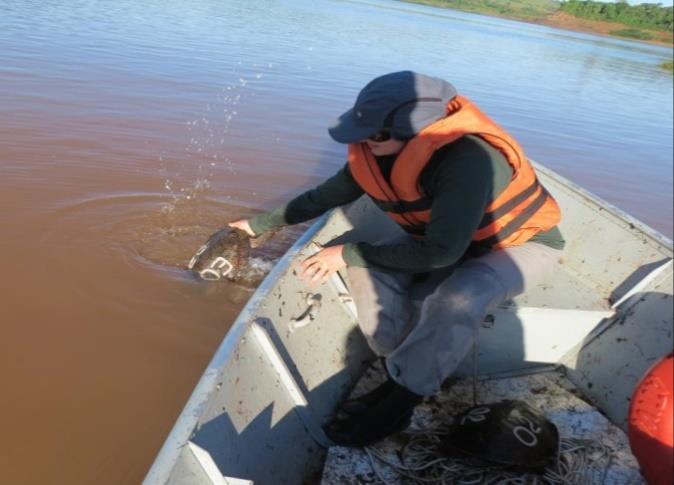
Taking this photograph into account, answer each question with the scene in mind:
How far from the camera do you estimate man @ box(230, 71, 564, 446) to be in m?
2.20

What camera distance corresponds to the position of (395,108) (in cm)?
216

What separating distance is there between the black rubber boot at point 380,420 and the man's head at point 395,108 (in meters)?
1.12

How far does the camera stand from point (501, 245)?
2668 millimetres

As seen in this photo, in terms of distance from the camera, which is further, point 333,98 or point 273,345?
point 333,98

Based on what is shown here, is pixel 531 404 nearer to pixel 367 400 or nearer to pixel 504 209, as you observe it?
pixel 367 400

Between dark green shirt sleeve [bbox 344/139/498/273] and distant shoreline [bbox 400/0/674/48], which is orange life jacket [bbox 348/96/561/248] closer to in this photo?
dark green shirt sleeve [bbox 344/139/498/273]

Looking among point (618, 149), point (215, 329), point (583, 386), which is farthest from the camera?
point (618, 149)

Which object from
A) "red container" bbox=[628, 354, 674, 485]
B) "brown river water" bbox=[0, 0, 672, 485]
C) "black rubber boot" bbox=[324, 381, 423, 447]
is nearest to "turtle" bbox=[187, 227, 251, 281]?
"brown river water" bbox=[0, 0, 672, 485]

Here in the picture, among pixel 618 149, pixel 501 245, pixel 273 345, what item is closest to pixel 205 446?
pixel 273 345

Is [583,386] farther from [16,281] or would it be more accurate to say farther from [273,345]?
[16,281]

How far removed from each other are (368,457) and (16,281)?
2.61 meters

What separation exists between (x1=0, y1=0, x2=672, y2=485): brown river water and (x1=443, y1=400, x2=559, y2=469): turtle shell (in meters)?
1.47

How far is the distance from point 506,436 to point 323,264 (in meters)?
1.09

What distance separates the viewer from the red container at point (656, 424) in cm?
142
